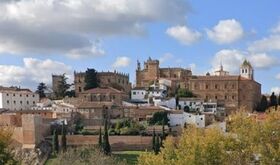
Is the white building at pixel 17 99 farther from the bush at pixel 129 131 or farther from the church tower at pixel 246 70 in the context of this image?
the church tower at pixel 246 70

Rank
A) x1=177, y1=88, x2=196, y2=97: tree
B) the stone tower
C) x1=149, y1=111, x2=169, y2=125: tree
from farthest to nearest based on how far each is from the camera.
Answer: the stone tower → x1=177, y1=88, x2=196, y2=97: tree → x1=149, y1=111, x2=169, y2=125: tree

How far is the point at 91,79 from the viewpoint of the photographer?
2522 inches

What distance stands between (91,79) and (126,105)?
1076 cm

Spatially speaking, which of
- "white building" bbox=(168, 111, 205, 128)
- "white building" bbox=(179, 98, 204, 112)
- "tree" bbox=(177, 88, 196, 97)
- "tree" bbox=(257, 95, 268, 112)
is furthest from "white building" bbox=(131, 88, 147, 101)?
"tree" bbox=(257, 95, 268, 112)

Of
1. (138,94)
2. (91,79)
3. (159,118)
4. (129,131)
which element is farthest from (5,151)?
(91,79)

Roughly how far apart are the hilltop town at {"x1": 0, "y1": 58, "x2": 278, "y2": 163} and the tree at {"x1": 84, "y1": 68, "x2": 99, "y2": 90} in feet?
0.37

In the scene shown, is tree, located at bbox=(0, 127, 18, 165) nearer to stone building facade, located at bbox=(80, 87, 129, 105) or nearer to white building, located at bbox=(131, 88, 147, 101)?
stone building facade, located at bbox=(80, 87, 129, 105)

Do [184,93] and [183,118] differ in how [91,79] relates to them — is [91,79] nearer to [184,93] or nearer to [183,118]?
[184,93]

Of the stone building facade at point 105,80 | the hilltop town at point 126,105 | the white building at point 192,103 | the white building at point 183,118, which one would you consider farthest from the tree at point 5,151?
the stone building facade at point 105,80

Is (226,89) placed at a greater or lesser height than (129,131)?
greater

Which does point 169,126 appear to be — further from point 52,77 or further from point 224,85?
point 52,77

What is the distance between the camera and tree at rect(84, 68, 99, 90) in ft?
208

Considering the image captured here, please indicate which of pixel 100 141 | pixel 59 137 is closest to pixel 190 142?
pixel 100 141

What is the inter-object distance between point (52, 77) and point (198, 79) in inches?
766
